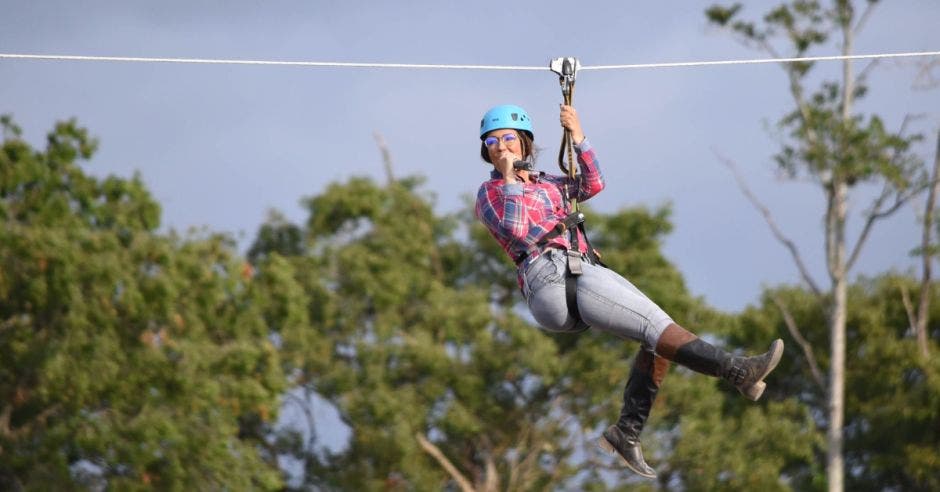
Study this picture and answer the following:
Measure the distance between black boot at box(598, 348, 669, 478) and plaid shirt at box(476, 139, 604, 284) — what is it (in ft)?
2.10

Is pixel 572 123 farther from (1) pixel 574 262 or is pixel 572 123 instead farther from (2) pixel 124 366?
(2) pixel 124 366

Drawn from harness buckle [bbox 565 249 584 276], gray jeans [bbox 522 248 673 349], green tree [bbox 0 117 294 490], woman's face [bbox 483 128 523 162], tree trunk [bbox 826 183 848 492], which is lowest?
gray jeans [bbox 522 248 673 349]

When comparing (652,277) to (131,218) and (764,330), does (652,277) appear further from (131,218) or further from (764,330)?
(131,218)

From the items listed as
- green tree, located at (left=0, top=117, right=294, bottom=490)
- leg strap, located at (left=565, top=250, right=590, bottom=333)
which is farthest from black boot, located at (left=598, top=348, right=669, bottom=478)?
green tree, located at (left=0, top=117, right=294, bottom=490)

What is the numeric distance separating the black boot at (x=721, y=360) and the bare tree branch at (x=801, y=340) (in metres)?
18.2

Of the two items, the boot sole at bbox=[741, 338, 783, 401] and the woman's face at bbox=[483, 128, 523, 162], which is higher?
the woman's face at bbox=[483, 128, 523, 162]

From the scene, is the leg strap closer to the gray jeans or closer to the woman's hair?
the gray jeans

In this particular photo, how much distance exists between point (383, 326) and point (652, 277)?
404cm

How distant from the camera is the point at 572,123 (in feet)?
22.5

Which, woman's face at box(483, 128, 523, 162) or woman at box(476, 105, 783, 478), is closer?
woman at box(476, 105, 783, 478)

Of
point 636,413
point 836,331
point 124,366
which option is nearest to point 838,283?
point 836,331

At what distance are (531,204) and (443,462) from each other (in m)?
18.6

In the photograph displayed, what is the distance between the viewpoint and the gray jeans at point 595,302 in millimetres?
6590

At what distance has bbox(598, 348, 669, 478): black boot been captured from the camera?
7.11 metres
